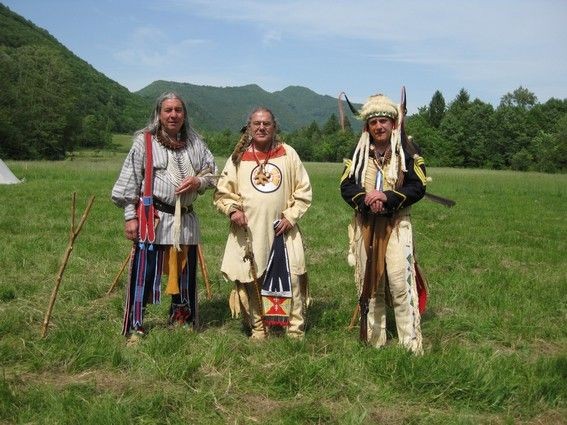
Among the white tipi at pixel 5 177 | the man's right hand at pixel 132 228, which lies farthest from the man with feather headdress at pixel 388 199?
the white tipi at pixel 5 177

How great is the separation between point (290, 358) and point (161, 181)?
192 centimetres

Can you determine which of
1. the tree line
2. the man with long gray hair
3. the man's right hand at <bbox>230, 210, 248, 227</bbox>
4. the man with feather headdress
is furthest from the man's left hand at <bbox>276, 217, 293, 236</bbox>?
the tree line

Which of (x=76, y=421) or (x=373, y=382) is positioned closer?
(x=76, y=421)

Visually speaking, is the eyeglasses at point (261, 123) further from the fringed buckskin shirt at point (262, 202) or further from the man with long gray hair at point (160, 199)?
the man with long gray hair at point (160, 199)

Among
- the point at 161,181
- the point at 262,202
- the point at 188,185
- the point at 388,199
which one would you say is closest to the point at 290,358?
the point at 262,202

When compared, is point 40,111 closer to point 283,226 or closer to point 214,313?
point 214,313

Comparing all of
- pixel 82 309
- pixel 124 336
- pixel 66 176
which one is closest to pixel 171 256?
pixel 124 336

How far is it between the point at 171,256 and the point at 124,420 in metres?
1.88

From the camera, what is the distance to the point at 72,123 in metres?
72.5

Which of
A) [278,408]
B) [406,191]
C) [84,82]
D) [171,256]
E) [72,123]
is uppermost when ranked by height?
[84,82]

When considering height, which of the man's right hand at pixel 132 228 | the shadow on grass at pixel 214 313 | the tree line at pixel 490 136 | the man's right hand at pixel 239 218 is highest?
the tree line at pixel 490 136

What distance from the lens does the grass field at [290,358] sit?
150 inches

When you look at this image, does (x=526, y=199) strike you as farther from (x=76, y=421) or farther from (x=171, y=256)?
(x=76, y=421)

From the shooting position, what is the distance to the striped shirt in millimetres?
5051
